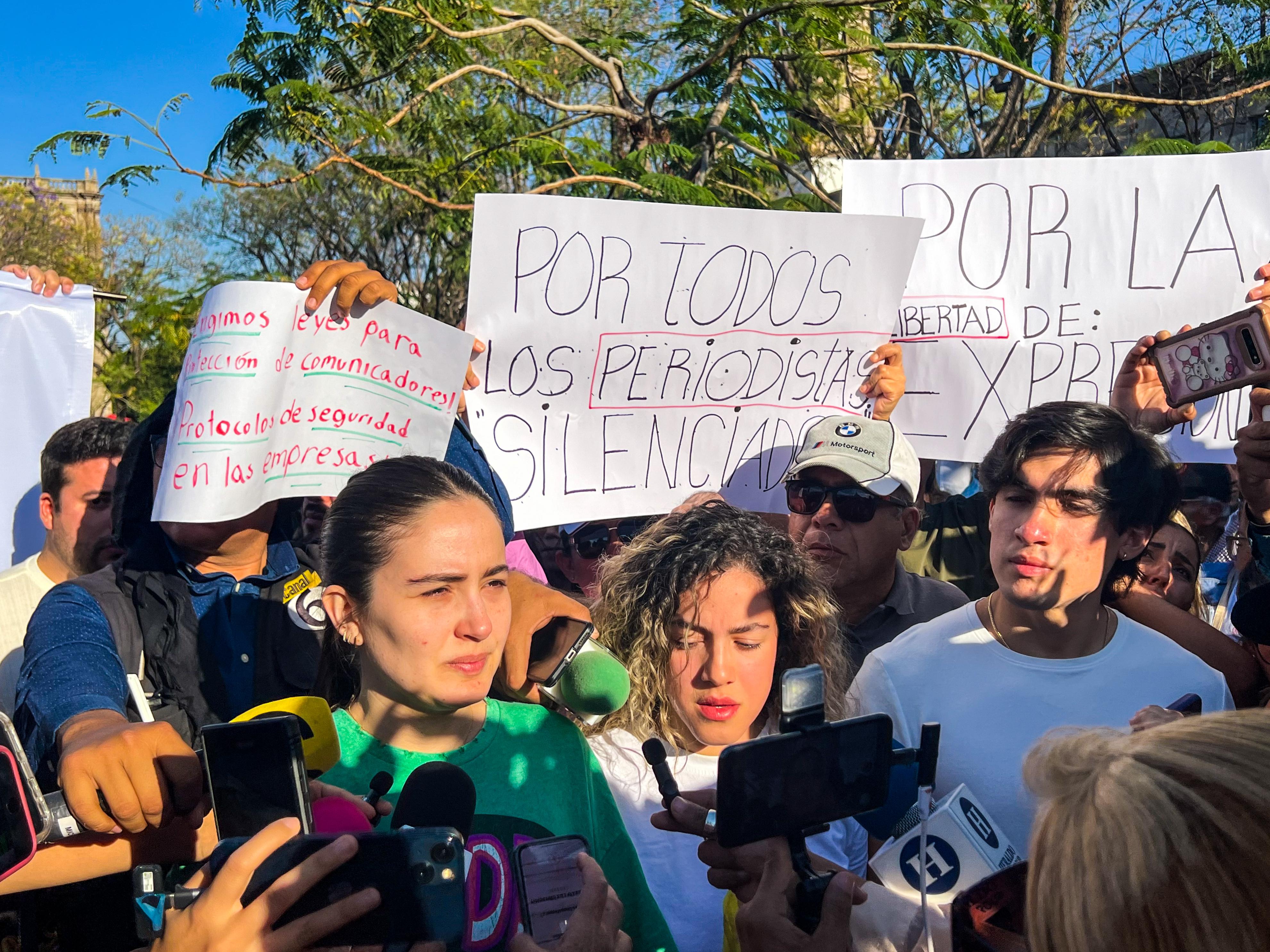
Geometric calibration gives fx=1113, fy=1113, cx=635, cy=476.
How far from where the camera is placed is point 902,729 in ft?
7.77

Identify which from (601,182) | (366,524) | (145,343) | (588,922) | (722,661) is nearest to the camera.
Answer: (588,922)

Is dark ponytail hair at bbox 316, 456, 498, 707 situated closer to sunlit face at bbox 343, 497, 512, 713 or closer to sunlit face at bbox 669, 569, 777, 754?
sunlit face at bbox 343, 497, 512, 713

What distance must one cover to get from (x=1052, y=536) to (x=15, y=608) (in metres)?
2.96

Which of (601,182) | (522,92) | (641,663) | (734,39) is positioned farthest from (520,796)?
(734,39)

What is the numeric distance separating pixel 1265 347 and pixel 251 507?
2.44 m

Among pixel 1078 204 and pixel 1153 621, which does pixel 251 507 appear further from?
pixel 1078 204

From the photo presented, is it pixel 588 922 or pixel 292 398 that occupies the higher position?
pixel 292 398

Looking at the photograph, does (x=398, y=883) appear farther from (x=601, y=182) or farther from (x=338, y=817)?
(x=601, y=182)

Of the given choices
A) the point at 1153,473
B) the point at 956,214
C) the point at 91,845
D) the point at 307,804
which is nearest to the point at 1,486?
the point at 91,845

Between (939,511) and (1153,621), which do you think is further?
(939,511)

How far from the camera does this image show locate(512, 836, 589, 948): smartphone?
153cm

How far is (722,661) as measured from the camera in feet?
7.62

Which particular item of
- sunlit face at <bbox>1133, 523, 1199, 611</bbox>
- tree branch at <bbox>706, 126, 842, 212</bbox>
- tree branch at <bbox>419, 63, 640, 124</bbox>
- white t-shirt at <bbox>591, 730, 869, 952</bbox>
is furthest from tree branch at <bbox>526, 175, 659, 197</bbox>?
white t-shirt at <bbox>591, 730, 869, 952</bbox>

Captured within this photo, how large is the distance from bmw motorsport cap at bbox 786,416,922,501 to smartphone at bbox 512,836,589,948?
183 cm
